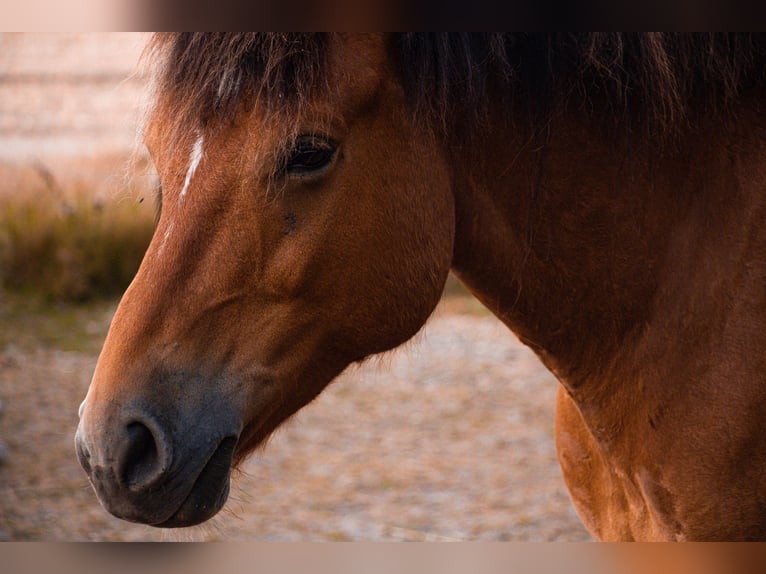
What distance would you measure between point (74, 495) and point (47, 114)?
3117mm

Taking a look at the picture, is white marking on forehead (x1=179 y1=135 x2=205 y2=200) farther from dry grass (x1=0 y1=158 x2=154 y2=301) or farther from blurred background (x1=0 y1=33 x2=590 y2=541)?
dry grass (x1=0 y1=158 x2=154 y2=301)

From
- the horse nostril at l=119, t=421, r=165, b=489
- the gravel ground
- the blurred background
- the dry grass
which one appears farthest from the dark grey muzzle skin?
the dry grass

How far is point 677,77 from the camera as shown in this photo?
1496 mm

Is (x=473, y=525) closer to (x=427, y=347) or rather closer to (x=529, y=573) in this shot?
(x=427, y=347)

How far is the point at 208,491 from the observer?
132 centimetres

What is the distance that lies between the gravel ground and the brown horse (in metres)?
1.59

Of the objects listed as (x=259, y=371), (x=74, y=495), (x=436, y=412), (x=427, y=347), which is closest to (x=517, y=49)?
(x=259, y=371)

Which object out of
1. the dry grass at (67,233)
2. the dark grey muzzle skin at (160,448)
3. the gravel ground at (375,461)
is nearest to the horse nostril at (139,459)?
the dark grey muzzle skin at (160,448)

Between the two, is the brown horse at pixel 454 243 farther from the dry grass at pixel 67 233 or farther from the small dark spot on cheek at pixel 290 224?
the dry grass at pixel 67 233

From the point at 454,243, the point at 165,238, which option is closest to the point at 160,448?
the point at 165,238

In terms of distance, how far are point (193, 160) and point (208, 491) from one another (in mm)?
557

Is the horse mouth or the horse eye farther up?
the horse eye

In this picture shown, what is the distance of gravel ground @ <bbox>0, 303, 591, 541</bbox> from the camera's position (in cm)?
396

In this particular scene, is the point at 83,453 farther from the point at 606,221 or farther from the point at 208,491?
the point at 606,221
